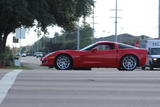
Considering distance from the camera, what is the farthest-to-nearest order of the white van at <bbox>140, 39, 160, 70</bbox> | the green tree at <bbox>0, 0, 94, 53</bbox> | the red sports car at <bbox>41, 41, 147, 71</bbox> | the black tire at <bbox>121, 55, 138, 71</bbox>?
the white van at <bbox>140, 39, 160, 70</bbox>
the green tree at <bbox>0, 0, 94, 53</bbox>
the black tire at <bbox>121, 55, 138, 71</bbox>
the red sports car at <bbox>41, 41, 147, 71</bbox>

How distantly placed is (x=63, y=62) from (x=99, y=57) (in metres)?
1.52

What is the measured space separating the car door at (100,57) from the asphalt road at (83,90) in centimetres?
650

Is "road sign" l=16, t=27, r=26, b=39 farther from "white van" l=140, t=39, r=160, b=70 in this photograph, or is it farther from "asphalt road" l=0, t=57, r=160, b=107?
"asphalt road" l=0, t=57, r=160, b=107

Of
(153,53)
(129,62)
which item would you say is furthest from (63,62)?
(153,53)

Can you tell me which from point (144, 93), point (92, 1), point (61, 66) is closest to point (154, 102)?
point (144, 93)

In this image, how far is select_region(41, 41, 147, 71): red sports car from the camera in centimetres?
2009

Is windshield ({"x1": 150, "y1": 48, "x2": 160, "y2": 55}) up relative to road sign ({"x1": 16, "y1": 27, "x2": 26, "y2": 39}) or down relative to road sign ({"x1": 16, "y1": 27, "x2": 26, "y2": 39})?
down

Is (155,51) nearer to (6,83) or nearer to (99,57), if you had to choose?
(99,57)

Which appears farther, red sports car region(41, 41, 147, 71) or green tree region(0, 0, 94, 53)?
green tree region(0, 0, 94, 53)

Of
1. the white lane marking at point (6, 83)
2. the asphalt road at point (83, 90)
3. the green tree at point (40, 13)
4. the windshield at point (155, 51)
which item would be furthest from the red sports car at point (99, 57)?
the windshield at point (155, 51)

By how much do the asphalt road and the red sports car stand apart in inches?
248

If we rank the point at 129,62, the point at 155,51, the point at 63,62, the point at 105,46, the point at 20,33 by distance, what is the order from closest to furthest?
1. the point at 63,62
2. the point at 129,62
3. the point at 105,46
4. the point at 155,51
5. the point at 20,33

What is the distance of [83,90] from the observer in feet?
36.9

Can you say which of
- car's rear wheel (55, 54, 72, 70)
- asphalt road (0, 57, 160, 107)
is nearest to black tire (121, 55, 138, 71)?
car's rear wheel (55, 54, 72, 70)
